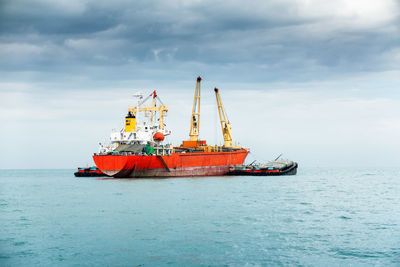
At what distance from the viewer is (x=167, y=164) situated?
2869 inches

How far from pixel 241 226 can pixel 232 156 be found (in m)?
66.7

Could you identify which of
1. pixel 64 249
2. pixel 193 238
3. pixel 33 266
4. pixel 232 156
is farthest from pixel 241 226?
pixel 232 156

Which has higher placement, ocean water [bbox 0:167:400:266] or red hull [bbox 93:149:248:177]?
red hull [bbox 93:149:248:177]

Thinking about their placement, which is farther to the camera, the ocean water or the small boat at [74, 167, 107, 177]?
the small boat at [74, 167, 107, 177]

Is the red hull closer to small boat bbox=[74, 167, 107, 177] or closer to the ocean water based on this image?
small boat bbox=[74, 167, 107, 177]

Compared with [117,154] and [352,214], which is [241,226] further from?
[117,154]

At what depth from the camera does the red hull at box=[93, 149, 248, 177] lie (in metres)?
65.9

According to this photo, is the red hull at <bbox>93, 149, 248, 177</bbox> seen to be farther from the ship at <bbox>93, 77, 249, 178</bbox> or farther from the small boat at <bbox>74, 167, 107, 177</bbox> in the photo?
the small boat at <bbox>74, 167, 107, 177</bbox>

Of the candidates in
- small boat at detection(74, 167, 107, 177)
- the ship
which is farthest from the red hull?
small boat at detection(74, 167, 107, 177)

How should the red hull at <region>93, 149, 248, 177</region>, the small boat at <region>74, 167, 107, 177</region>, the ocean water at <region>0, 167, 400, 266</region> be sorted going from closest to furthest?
the ocean water at <region>0, 167, 400, 266</region>, the red hull at <region>93, 149, 248, 177</region>, the small boat at <region>74, 167, 107, 177</region>

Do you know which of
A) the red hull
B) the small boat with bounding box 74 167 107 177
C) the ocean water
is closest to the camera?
the ocean water

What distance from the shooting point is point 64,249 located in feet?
70.7

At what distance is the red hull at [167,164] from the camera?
216ft

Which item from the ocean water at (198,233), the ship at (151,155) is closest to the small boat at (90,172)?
the ship at (151,155)
